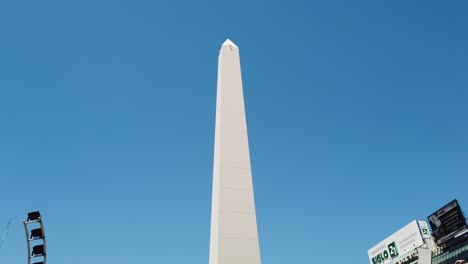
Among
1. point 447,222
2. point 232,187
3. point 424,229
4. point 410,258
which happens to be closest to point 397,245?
point 410,258

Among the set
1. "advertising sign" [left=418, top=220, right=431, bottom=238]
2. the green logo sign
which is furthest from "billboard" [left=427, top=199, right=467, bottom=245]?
the green logo sign

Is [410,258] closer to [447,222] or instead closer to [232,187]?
[447,222]

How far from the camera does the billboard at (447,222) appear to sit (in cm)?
4088

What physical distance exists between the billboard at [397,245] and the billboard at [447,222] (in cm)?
285

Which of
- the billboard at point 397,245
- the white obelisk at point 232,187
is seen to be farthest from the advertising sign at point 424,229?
→ the white obelisk at point 232,187

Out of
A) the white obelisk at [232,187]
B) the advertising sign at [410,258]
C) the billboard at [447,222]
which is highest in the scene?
the billboard at [447,222]

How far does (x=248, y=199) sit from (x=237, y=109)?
3641mm

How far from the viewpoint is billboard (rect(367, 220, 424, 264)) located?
47750 mm

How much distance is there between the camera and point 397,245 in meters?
51.1

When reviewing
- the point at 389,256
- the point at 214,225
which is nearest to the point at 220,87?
the point at 214,225

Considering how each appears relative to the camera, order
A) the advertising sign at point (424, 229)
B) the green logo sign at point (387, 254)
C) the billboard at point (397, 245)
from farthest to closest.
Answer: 1. the green logo sign at point (387, 254)
2. the billboard at point (397, 245)
3. the advertising sign at point (424, 229)

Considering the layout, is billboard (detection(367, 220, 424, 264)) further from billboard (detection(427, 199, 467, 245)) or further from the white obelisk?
the white obelisk

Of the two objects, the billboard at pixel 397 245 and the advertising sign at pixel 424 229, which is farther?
the billboard at pixel 397 245

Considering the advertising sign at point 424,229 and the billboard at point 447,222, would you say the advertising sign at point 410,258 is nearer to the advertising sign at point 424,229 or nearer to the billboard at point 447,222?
the advertising sign at point 424,229
